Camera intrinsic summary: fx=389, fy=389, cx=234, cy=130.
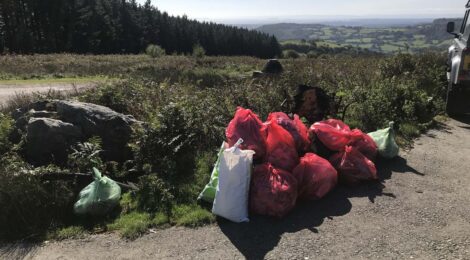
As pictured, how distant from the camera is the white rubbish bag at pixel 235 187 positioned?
443cm

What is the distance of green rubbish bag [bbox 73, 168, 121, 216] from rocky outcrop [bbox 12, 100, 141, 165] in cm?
94

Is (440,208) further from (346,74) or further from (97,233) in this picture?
(346,74)

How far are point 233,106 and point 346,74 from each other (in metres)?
4.43

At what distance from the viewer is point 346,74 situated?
1020cm

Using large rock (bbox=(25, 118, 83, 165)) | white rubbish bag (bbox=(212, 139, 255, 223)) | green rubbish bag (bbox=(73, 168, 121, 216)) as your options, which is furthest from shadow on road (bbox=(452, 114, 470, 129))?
large rock (bbox=(25, 118, 83, 165))

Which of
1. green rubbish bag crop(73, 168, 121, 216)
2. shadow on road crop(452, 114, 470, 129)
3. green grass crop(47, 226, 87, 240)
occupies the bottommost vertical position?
green grass crop(47, 226, 87, 240)

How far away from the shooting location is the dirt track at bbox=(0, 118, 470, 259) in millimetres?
3873

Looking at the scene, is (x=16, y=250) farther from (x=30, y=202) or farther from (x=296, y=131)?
(x=296, y=131)

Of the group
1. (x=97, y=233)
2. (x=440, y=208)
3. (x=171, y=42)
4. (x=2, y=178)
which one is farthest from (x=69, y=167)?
(x=171, y=42)

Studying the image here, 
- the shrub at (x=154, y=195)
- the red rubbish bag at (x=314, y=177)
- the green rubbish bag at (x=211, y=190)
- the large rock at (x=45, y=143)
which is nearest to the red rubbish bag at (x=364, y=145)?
the red rubbish bag at (x=314, y=177)

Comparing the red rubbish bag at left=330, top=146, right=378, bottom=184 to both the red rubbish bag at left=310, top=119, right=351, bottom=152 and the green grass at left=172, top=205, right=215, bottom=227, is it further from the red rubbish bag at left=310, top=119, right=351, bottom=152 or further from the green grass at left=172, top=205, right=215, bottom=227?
the green grass at left=172, top=205, right=215, bottom=227

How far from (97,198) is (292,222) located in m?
2.36

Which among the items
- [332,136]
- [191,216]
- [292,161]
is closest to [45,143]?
[191,216]

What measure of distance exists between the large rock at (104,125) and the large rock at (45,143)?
0.38 meters
